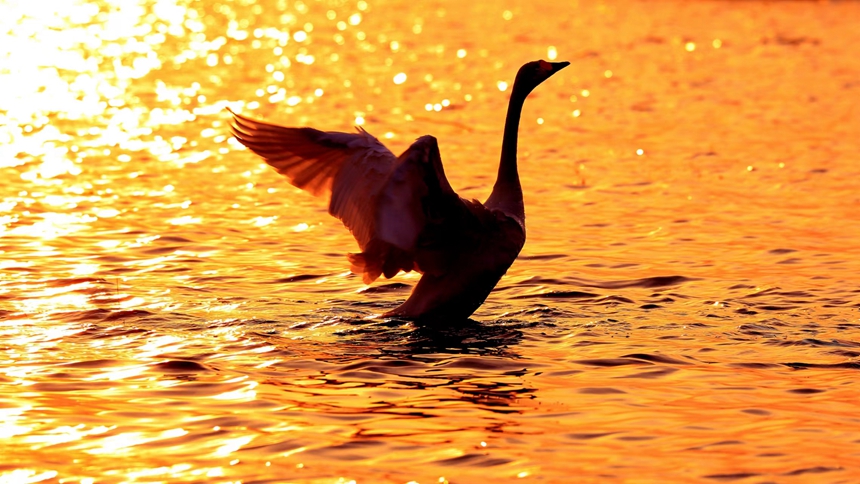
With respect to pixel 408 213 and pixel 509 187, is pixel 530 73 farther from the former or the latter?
pixel 408 213

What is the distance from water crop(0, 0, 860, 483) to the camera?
7996 millimetres

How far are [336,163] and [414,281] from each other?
2.85m

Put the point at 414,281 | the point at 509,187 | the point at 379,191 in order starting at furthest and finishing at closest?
the point at 414,281
the point at 509,187
the point at 379,191

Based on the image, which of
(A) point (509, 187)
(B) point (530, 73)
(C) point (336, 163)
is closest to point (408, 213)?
(C) point (336, 163)

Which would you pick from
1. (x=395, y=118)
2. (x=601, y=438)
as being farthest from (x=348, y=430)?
(x=395, y=118)

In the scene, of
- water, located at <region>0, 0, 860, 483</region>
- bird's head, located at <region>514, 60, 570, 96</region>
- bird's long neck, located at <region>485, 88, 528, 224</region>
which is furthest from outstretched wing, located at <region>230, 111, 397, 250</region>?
bird's head, located at <region>514, 60, 570, 96</region>

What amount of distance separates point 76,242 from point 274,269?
7.05 ft

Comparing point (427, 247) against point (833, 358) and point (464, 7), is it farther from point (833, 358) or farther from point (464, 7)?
point (464, 7)

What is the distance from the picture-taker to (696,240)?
14.4 metres

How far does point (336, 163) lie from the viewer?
10.6 meters

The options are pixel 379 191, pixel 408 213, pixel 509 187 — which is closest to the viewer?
pixel 379 191

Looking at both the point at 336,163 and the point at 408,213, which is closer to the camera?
the point at 408,213

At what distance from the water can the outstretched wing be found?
3.26ft

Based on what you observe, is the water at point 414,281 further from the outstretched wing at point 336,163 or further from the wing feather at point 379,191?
the outstretched wing at point 336,163
